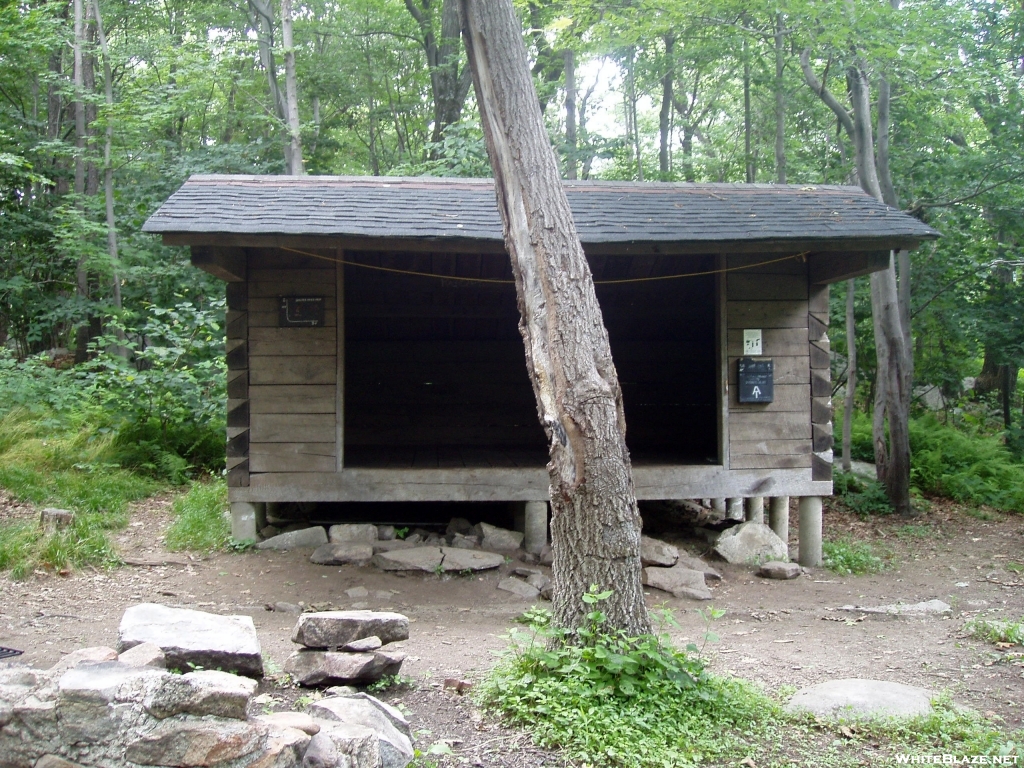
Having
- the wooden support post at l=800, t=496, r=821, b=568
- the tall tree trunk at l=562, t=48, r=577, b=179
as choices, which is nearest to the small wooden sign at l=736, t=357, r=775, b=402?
the wooden support post at l=800, t=496, r=821, b=568

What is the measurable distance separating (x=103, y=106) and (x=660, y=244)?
39.4ft

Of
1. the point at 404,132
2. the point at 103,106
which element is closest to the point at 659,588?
the point at 103,106

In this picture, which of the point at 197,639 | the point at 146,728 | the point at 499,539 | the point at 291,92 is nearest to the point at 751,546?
the point at 499,539

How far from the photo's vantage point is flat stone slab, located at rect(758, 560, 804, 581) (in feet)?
25.0

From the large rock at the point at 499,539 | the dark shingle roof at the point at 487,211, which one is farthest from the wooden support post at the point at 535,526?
the dark shingle roof at the point at 487,211

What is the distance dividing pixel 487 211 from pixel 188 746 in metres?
5.51

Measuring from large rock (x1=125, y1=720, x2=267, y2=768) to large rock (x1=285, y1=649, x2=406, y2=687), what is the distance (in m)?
1.20

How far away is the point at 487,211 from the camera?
7281mm

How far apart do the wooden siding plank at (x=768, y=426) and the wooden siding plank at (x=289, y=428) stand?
150 inches

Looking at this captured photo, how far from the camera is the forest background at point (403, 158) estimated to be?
427 inches

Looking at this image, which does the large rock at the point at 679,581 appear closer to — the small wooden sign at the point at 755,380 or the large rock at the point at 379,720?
the small wooden sign at the point at 755,380

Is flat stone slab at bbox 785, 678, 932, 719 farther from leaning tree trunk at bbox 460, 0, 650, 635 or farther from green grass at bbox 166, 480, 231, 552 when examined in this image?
green grass at bbox 166, 480, 231, 552

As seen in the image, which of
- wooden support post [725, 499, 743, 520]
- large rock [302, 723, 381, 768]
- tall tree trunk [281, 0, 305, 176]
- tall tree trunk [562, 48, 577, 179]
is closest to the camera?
large rock [302, 723, 381, 768]

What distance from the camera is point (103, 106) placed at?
47.5 feet
